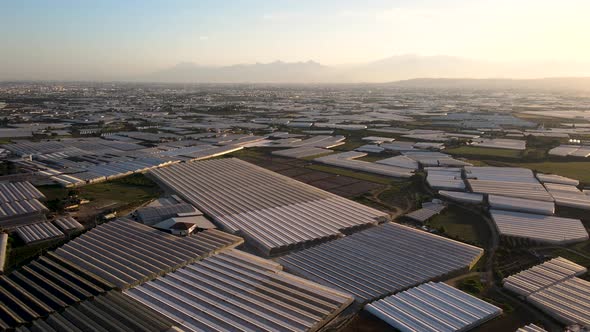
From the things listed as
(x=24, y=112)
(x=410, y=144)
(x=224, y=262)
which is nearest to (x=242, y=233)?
(x=224, y=262)

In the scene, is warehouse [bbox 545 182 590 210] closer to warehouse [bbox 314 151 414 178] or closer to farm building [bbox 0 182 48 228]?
warehouse [bbox 314 151 414 178]

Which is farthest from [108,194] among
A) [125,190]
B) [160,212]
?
[160,212]

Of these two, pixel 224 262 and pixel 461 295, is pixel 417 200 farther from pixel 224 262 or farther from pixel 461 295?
pixel 224 262

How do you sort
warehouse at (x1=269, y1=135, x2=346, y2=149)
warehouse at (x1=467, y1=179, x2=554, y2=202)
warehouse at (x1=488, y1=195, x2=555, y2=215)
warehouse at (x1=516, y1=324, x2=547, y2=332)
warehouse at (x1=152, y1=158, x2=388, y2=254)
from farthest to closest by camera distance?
warehouse at (x1=269, y1=135, x2=346, y2=149) < warehouse at (x1=467, y1=179, x2=554, y2=202) < warehouse at (x1=488, y1=195, x2=555, y2=215) < warehouse at (x1=152, y1=158, x2=388, y2=254) < warehouse at (x1=516, y1=324, x2=547, y2=332)

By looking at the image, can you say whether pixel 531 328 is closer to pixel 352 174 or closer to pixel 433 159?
pixel 352 174

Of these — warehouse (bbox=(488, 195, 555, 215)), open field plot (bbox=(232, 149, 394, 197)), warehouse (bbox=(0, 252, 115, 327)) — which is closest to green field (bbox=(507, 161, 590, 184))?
warehouse (bbox=(488, 195, 555, 215))

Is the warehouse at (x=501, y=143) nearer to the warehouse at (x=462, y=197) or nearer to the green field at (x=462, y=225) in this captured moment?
the warehouse at (x=462, y=197)
